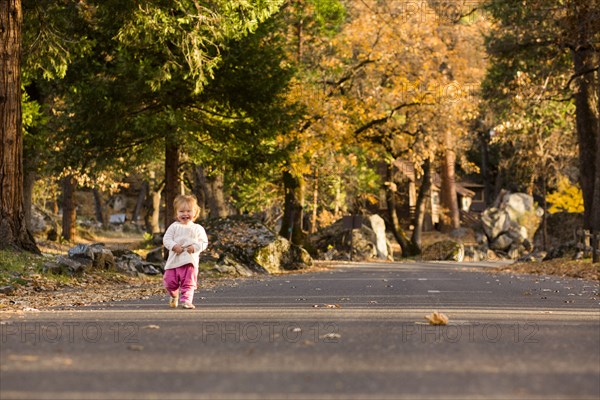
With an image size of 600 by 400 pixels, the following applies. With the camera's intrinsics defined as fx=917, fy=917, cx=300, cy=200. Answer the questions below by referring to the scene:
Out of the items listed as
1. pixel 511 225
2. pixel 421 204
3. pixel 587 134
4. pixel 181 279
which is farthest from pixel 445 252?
pixel 181 279

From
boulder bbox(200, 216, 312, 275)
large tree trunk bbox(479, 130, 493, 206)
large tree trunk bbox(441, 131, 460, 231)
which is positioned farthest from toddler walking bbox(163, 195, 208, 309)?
large tree trunk bbox(479, 130, 493, 206)

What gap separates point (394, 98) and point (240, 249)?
13888 millimetres

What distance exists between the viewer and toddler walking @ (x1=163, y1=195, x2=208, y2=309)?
1082cm

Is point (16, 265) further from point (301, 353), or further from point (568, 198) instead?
point (568, 198)

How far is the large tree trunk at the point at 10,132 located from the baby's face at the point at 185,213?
25.5 feet

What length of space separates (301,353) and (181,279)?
192 inches

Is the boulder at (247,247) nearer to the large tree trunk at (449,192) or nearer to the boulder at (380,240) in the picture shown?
the boulder at (380,240)

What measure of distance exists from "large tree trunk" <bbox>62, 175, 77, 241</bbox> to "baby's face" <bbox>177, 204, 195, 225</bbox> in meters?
32.9

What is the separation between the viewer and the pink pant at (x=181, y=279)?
424 inches

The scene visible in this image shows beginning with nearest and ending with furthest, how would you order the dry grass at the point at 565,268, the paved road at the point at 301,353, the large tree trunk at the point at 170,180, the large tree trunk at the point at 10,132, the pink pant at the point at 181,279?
the paved road at the point at 301,353, the pink pant at the point at 181,279, the large tree trunk at the point at 10,132, the dry grass at the point at 565,268, the large tree trunk at the point at 170,180

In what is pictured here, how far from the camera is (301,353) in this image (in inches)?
246

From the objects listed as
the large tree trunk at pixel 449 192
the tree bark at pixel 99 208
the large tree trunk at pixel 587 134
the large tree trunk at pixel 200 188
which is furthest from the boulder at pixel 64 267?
the tree bark at pixel 99 208

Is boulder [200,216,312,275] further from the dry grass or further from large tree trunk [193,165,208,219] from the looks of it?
large tree trunk [193,165,208,219]

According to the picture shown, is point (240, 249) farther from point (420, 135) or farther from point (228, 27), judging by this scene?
point (420, 135)
